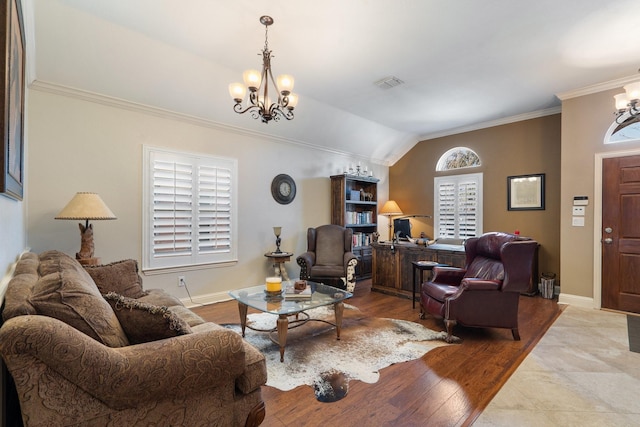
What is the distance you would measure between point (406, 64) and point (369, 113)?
166cm

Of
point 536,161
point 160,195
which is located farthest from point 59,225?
point 536,161

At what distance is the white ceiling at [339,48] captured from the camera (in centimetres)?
254

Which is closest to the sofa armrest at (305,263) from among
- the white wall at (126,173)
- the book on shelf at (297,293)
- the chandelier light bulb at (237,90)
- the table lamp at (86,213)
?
the white wall at (126,173)

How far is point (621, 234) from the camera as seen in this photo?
3.80m

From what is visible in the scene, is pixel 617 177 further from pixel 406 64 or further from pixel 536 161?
pixel 406 64

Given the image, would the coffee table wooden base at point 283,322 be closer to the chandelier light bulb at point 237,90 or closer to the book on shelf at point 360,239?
the chandelier light bulb at point 237,90

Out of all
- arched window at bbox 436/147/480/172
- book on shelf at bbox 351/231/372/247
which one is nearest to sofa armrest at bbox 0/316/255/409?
book on shelf at bbox 351/231/372/247

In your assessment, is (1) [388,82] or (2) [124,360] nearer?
(2) [124,360]

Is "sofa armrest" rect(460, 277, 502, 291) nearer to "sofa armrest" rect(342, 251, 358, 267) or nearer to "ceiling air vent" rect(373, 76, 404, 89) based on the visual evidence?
"sofa armrest" rect(342, 251, 358, 267)

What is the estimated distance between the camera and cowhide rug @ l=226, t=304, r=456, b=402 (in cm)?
223

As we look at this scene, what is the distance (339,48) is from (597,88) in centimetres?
354

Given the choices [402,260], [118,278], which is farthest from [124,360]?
[402,260]

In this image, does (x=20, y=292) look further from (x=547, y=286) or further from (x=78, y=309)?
(x=547, y=286)

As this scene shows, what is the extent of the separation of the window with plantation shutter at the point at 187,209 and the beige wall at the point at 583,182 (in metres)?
4.76
